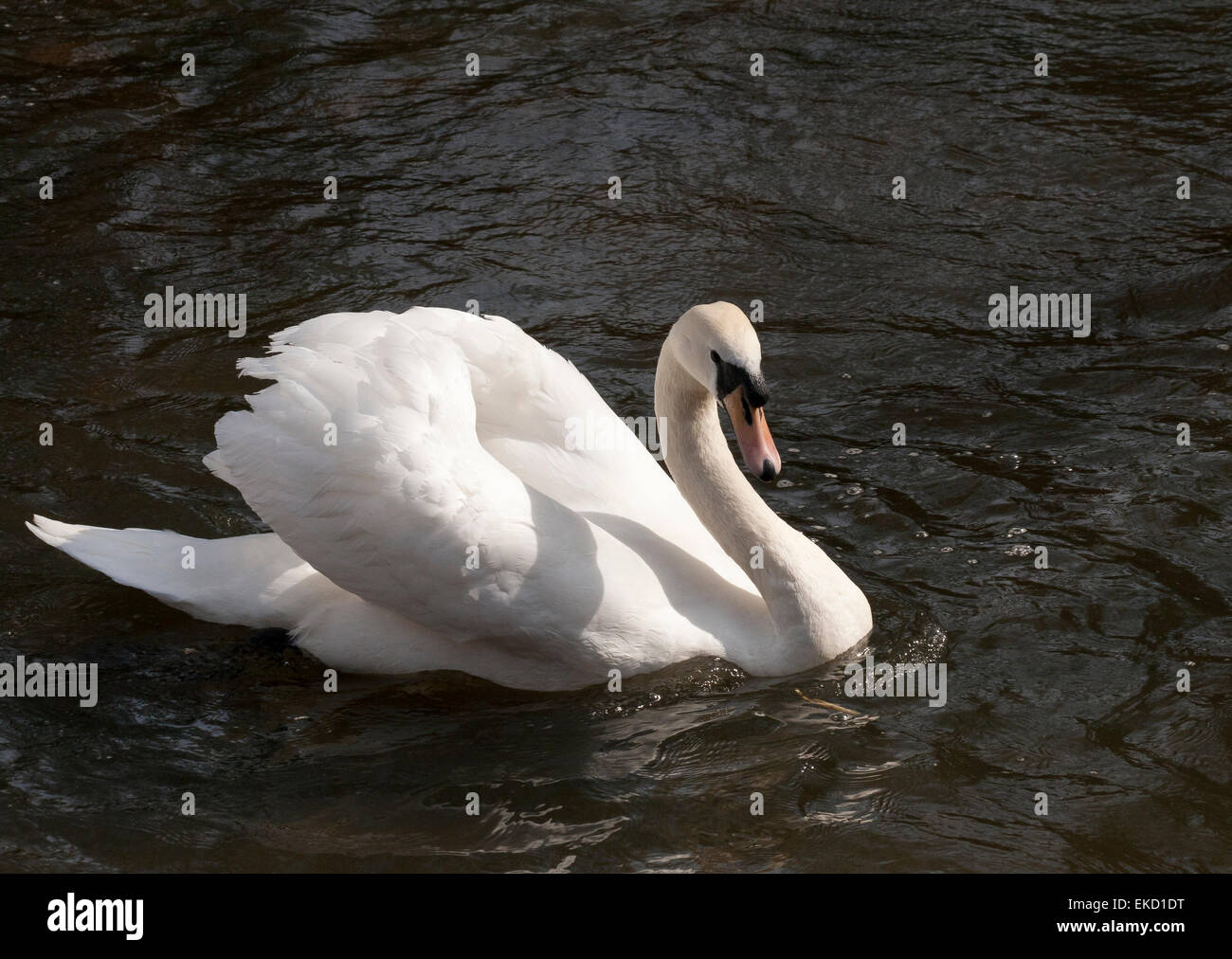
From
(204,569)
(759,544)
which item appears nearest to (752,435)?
(759,544)

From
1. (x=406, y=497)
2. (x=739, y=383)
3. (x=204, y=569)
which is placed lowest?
(x=204, y=569)

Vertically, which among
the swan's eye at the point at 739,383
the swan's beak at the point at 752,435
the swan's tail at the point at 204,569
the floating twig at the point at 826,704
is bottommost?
the floating twig at the point at 826,704

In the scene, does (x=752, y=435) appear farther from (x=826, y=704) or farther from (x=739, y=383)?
(x=826, y=704)

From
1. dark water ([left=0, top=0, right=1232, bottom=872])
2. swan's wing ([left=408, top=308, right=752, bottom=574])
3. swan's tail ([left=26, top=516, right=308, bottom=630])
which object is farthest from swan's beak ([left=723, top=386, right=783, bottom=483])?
swan's tail ([left=26, top=516, right=308, bottom=630])

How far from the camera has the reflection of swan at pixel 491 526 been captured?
531cm

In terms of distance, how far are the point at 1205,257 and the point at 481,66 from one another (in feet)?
17.5

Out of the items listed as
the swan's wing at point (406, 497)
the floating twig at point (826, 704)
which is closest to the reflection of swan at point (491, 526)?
the swan's wing at point (406, 497)

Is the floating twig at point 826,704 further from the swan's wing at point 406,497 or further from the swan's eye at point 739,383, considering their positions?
the swan's eye at point 739,383

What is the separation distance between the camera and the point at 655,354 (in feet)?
26.9

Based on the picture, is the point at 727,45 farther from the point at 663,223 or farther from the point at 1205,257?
the point at 1205,257

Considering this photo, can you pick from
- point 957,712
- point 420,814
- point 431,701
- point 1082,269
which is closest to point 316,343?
point 431,701

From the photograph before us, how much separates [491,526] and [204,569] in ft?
4.46

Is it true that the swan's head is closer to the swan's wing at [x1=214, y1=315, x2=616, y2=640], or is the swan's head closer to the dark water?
the swan's wing at [x1=214, y1=315, x2=616, y2=640]

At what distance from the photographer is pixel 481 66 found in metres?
11.5
